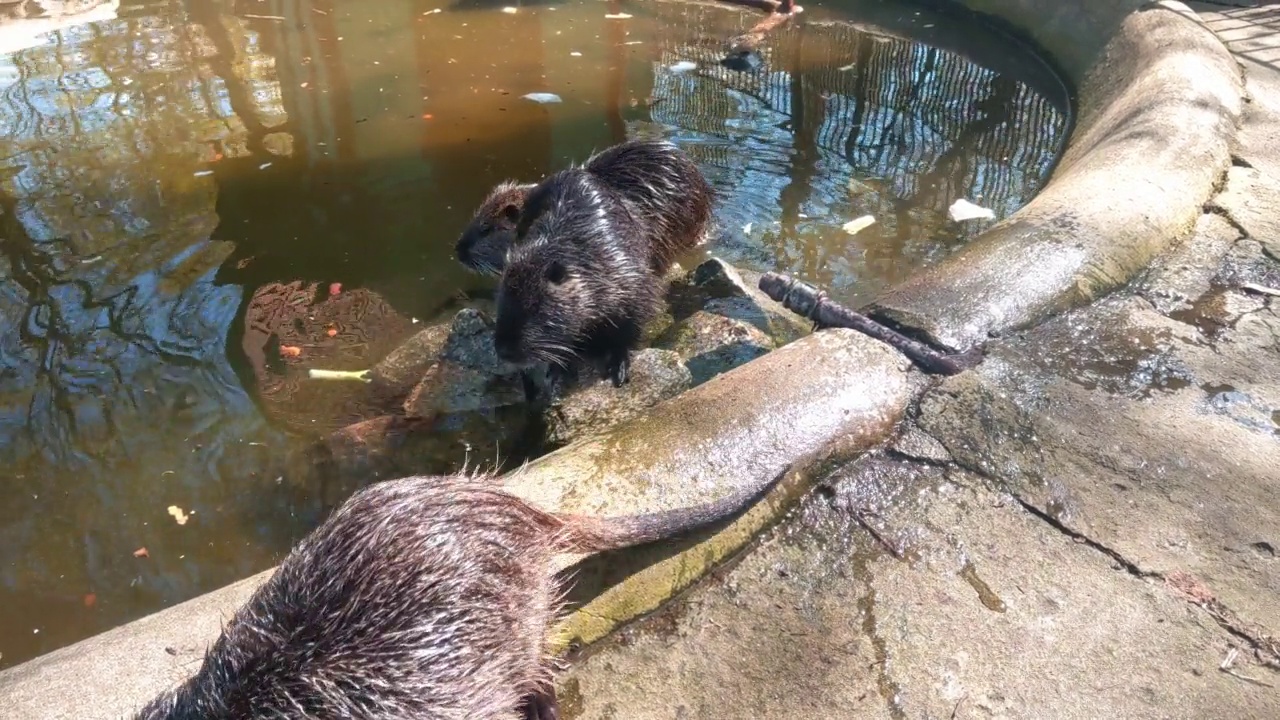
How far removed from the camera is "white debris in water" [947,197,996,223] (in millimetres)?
4339

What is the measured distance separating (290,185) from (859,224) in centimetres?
306

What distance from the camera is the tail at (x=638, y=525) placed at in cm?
200

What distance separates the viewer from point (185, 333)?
362 centimetres

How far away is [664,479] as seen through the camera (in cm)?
212

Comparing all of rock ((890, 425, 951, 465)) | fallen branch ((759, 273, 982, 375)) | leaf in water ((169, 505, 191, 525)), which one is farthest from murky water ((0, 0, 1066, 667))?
rock ((890, 425, 951, 465))

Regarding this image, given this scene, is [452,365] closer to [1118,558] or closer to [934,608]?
[934,608]

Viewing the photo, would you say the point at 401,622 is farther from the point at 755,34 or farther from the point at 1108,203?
the point at 755,34

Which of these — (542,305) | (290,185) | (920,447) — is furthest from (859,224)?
(290,185)

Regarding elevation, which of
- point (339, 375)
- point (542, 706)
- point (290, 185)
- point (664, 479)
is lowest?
point (339, 375)

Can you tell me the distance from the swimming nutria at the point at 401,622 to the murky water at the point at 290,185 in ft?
3.40

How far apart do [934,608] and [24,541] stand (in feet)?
8.54

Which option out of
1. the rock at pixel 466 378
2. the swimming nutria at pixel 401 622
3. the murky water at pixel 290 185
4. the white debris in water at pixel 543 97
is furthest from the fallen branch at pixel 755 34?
the swimming nutria at pixel 401 622

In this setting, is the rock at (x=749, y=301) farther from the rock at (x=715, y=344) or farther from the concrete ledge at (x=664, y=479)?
the concrete ledge at (x=664, y=479)

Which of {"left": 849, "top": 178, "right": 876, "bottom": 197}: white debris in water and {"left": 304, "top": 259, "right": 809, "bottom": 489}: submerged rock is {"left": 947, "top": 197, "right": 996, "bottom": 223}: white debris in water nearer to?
{"left": 849, "top": 178, "right": 876, "bottom": 197}: white debris in water
